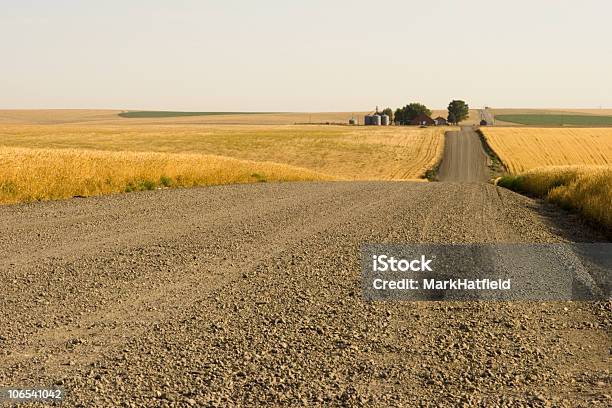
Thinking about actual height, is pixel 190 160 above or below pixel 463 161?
above

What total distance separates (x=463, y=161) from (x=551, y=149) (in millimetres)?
14515

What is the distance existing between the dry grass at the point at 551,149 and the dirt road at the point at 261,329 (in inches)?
2222

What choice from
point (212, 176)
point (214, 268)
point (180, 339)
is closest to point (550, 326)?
point (180, 339)

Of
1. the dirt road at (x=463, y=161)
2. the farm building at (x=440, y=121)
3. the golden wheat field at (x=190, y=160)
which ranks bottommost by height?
the dirt road at (x=463, y=161)

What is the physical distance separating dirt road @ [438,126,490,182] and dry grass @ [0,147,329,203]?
3164cm

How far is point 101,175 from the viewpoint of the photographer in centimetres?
2211

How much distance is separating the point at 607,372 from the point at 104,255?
7.14 metres

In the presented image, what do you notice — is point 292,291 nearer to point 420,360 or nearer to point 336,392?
point 420,360

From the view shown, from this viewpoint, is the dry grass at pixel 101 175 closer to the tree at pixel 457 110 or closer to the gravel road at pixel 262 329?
the gravel road at pixel 262 329

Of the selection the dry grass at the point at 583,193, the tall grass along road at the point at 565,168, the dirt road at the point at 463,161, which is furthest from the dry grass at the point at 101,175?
the dirt road at the point at 463,161

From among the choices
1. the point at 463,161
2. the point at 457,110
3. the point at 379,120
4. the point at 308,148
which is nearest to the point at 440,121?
the point at 457,110

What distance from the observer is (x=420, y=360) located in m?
5.54

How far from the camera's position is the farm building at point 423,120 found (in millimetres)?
164875

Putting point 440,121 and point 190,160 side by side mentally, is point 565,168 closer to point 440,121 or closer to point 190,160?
point 190,160
